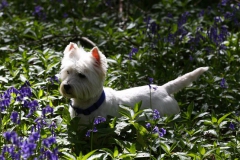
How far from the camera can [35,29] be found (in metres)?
7.66

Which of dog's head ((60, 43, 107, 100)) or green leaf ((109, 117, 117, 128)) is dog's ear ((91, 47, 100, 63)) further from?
green leaf ((109, 117, 117, 128))

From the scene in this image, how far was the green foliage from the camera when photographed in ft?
14.1

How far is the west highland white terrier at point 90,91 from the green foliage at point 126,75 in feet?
0.47

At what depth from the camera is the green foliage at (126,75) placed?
4.31 m

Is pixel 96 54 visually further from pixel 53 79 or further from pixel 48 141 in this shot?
pixel 48 141

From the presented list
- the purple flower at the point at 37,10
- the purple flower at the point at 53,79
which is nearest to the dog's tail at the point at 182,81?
the purple flower at the point at 53,79

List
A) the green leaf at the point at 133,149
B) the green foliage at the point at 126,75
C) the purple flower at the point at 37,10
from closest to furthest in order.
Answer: the green leaf at the point at 133,149
the green foliage at the point at 126,75
the purple flower at the point at 37,10

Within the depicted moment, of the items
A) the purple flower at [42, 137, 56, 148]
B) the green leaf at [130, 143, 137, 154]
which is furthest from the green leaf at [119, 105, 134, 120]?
the purple flower at [42, 137, 56, 148]

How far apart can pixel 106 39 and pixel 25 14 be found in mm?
2245

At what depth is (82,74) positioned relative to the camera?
461cm

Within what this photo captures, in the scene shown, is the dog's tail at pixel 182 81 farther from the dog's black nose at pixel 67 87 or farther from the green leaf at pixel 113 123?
the dog's black nose at pixel 67 87

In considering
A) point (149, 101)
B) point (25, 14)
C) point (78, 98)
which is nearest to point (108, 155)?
point (78, 98)

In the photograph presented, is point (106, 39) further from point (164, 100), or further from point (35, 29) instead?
point (164, 100)

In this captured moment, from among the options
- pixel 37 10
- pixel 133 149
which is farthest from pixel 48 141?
pixel 37 10
